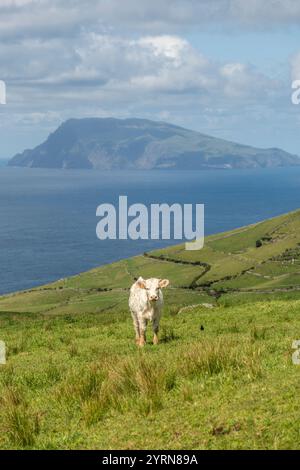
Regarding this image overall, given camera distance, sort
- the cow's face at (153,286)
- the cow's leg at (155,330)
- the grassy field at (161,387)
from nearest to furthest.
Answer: the grassy field at (161,387), the cow's leg at (155,330), the cow's face at (153,286)

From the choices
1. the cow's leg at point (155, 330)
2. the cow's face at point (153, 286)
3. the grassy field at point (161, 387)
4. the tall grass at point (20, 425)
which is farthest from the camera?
the cow's face at point (153, 286)

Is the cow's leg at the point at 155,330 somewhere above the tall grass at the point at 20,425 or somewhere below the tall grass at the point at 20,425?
below

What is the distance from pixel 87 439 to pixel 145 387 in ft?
6.47

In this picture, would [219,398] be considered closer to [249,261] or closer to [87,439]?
[87,439]

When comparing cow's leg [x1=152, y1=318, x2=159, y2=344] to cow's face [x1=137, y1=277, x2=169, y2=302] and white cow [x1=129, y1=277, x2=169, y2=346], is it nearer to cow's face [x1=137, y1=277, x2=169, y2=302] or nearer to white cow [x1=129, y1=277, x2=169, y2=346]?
white cow [x1=129, y1=277, x2=169, y2=346]

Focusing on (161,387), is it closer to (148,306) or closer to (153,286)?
(153,286)

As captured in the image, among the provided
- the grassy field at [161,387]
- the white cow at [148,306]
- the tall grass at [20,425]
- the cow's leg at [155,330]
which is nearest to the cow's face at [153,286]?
the white cow at [148,306]

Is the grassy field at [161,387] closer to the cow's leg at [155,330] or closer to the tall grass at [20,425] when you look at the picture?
the tall grass at [20,425]

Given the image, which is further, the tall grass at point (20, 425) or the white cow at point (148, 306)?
the white cow at point (148, 306)

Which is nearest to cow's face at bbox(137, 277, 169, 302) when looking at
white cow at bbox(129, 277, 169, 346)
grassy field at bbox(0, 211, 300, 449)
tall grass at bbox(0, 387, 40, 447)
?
white cow at bbox(129, 277, 169, 346)

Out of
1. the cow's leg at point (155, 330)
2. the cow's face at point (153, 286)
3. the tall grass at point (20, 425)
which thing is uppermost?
the cow's face at point (153, 286)

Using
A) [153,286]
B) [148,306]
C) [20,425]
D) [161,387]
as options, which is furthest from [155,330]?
[20,425]

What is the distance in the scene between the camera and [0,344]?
2283 centimetres
